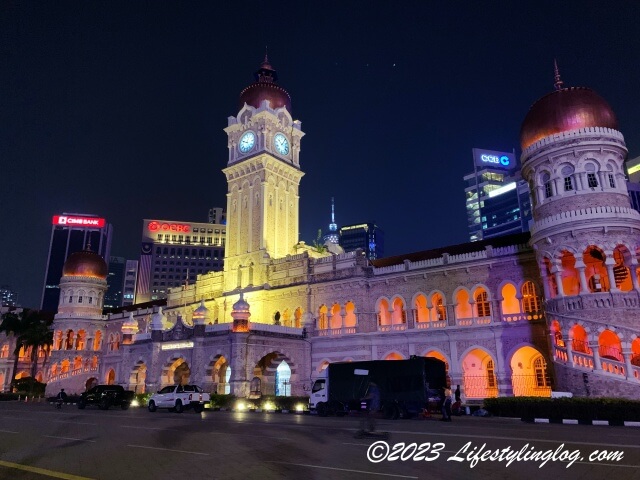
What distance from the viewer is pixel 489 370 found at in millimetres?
30375

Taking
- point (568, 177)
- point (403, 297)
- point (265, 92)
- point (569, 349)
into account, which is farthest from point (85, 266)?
point (569, 349)

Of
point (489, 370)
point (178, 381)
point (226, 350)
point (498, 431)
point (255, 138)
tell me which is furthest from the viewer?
point (255, 138)

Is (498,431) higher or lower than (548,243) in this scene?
lower

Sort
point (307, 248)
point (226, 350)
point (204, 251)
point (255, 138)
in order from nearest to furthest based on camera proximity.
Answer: point (226, 350)
point (307, 248)
point (255, 138)
point (204, 251)

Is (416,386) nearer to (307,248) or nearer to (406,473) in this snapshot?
(406,473)

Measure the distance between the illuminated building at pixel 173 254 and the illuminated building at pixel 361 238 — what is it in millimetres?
59301

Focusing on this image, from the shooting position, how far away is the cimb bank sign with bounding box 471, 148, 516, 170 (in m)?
140

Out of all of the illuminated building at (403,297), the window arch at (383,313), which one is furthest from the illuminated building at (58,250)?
the window arch at (383,313)

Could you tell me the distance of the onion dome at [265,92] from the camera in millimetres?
49053

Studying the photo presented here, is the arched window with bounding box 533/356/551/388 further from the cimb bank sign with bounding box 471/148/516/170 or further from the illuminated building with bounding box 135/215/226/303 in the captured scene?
the cimb bank sign with bounding box 471/148/516/170

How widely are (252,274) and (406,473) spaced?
36.7 metres

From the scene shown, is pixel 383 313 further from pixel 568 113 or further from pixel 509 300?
pixel 568 113

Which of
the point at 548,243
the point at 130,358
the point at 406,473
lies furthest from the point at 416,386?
the point at 130,358

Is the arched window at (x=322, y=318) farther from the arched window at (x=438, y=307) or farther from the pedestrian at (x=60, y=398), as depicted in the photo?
the pedestrian at (x=60, y=398)
